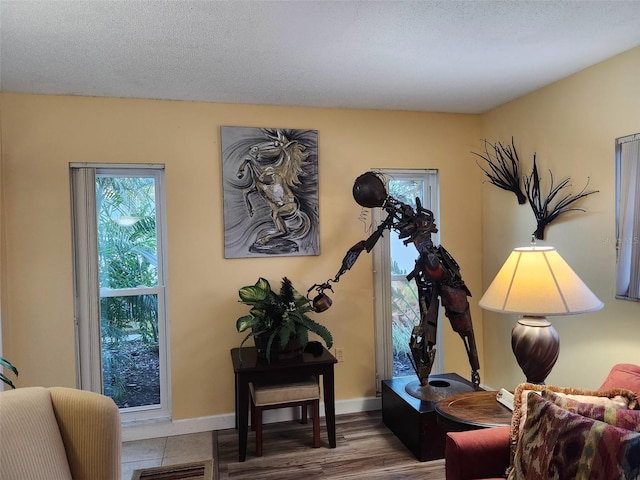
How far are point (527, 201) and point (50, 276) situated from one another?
3.34m

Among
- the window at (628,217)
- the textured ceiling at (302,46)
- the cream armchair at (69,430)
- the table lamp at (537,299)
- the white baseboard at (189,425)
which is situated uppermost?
the textured ceiling at (302,46)

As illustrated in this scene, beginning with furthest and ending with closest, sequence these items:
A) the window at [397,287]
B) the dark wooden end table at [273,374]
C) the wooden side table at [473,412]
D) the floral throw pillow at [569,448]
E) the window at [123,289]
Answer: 1. the window at [397,287]
2. the window at [123,289]
3. the dark wooden end table at [273,374]
4. the wooden side table at [473,412]
5. the floral throw pillow at [569,448]

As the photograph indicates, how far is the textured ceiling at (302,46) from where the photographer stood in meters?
1.76

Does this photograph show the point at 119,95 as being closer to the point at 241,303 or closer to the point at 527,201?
the point at 241,303

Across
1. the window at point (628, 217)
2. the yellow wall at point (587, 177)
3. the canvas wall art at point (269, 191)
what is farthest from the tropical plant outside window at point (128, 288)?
the window at point (628, 217)

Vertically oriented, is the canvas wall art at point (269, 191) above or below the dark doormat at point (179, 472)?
above

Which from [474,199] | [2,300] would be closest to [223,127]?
[2,300]

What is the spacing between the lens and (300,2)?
5.57 ft

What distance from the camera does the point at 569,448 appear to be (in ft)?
4.12

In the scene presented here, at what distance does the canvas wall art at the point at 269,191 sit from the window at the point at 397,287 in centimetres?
58

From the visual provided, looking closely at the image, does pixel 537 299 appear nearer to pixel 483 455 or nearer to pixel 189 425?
pixel 483 455

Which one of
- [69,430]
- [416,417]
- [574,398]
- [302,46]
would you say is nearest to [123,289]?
[69,430]

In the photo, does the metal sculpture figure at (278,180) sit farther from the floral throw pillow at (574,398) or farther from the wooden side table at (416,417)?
the floral throw pillow at (574,398)

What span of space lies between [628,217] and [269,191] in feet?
7.20
